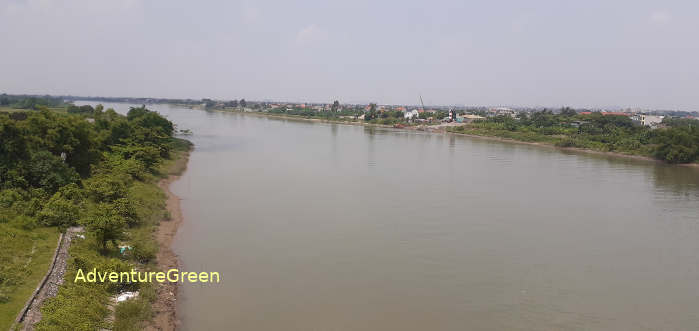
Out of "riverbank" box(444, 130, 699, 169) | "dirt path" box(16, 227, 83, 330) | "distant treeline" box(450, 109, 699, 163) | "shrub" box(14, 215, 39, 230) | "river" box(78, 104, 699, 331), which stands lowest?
"river" box(78, 104, 699, 331)

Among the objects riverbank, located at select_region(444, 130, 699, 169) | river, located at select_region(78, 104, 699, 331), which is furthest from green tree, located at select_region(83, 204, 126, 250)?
riverbank, located at select_region(444, 130, 699, 169)

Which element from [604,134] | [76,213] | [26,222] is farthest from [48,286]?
[604,134]

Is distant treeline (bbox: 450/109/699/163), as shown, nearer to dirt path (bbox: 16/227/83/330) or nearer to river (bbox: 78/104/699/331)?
river (bbox: 78/104/699/331)

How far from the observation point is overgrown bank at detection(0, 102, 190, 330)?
4586 mm

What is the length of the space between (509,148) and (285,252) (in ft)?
72.4

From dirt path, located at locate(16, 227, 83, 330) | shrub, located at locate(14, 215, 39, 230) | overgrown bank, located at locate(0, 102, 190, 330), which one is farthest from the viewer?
shrub, located at locate(14, 215, 39, 230)

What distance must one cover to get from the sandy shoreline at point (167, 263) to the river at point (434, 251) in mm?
164

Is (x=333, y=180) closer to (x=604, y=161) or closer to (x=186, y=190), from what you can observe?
(x=186, y=190)

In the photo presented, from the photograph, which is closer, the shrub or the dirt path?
the dirt path

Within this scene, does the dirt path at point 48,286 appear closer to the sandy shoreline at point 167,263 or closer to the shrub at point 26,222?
the shrub at point 26,222

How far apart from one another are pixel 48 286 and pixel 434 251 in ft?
19.6

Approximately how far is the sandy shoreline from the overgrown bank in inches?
5.4

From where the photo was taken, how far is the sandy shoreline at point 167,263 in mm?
5078

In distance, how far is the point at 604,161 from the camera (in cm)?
2155
